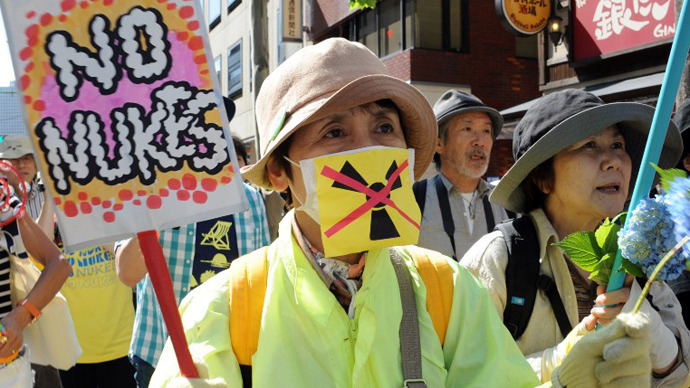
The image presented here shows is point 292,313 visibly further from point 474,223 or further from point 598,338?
point 474,223

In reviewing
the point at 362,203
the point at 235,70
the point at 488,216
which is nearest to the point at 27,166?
the point at 488,216

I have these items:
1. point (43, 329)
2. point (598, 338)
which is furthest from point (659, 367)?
point (43, 329)

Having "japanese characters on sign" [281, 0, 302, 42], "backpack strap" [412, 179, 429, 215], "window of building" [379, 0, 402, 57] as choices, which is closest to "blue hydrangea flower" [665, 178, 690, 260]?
"backpack strap" [412, 179, 429, 215]

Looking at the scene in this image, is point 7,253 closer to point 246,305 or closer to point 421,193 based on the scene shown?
point 246,305

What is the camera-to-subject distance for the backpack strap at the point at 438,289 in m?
1.75

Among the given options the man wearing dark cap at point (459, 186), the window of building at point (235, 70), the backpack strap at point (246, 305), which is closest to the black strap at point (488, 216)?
the man wearing dark cap at point (459, 186)

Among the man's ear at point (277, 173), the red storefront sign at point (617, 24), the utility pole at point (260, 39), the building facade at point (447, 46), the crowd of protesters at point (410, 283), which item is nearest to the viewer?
the crowd of protesters at point (410, 283)

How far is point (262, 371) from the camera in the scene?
1.58 meters

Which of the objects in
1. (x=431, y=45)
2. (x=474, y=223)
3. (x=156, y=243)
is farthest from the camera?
(x=431, y=45)

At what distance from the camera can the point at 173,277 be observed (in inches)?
132

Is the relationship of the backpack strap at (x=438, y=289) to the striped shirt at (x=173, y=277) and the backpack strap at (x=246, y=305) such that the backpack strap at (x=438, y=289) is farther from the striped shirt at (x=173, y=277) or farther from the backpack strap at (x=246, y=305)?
the striped shirt at (x=173, y=277)

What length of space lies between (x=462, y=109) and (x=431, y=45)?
36.8ft

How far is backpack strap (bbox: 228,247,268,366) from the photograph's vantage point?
1.65 m

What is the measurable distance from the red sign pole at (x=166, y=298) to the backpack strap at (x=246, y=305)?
9.1 inches
